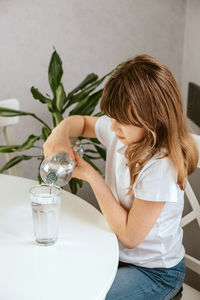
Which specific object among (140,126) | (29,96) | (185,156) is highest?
(140,126)

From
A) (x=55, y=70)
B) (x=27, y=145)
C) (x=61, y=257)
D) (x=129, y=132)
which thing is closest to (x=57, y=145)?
(x=129, y=132)

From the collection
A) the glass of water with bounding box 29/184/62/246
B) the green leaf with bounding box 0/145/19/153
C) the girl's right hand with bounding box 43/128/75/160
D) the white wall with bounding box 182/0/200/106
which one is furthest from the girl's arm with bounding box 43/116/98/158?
the white wall with bounding box 182/0/200/106

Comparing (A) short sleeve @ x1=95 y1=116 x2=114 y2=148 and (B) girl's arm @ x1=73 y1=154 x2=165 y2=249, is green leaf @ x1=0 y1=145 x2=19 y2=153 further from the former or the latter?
(B) girl's arm @ x1=73 y1=154 x2=165 y2=249

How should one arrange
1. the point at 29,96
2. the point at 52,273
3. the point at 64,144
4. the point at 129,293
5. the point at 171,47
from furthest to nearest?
1. the point at 171,47
2. the point at 29,96
3. the point at 64,144
4. the point at 129,293
5. the point at 52,273

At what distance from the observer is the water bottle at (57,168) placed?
117cm

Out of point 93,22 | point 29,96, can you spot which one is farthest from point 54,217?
point 93,22

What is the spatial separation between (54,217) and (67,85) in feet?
4.39

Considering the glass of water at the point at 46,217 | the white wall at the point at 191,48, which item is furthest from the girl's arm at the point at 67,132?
the white wall at the point at 191,48

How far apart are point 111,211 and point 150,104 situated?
0.29m

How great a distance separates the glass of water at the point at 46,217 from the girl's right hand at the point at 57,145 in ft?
0.68

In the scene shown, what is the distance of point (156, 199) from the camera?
114cm

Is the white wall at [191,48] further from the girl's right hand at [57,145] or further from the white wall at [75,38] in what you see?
the girl's right hand at [57,145]

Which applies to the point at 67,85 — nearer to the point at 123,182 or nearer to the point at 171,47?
the point at 171,47

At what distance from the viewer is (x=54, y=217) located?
3.37ft
